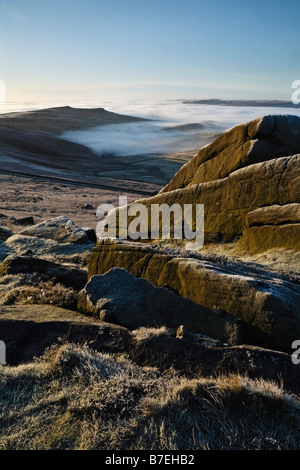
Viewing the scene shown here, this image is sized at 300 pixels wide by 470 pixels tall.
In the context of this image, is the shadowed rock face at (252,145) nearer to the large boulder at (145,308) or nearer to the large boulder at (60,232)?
the large boulder at (60,232)

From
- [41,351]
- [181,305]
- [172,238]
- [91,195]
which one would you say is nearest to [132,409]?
[41,351]

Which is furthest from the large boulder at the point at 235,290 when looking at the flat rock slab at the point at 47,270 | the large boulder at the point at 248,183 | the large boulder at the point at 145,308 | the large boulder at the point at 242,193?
the large boulder at the point at 242,193

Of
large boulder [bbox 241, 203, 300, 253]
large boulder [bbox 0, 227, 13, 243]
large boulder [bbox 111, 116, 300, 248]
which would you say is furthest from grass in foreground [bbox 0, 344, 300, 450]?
large boulder [bbox 0, 227, 13, 243]

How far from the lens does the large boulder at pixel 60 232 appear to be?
1890 cm

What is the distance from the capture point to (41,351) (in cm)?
677

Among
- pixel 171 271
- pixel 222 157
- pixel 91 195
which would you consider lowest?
pixel 91 195

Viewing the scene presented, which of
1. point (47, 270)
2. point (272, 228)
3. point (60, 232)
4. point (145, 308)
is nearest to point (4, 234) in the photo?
point (60, 232)

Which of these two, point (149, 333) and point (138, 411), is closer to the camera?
point (138, 411)

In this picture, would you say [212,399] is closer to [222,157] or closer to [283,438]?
[283,438]

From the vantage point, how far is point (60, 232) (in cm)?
1978

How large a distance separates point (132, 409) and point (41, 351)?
2536 millimetres

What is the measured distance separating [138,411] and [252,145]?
11783 millimetres

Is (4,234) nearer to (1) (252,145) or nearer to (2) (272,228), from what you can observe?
(1) (252,145)
